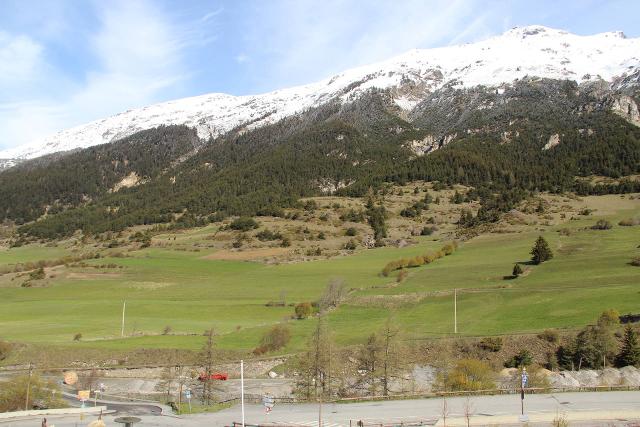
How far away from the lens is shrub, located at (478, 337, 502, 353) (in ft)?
198

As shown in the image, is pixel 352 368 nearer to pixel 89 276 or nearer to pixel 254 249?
pixel 89 276

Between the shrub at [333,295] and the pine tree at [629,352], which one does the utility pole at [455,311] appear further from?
the shrub at [333,295]

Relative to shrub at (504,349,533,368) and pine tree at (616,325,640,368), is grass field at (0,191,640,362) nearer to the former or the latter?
shrub at (504,349,533,368)

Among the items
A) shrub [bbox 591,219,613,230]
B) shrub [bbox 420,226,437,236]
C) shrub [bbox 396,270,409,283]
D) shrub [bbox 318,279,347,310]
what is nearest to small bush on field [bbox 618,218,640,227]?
shrub [bbox 591,219,613,230]

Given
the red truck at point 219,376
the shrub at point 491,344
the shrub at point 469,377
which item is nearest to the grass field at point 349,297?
the shrub at point 491,344

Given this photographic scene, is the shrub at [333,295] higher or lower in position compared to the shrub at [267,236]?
lower

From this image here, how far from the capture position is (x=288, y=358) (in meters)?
64.6

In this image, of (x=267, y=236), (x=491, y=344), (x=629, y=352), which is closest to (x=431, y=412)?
(x=491, y=344)

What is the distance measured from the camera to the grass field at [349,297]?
72.4m

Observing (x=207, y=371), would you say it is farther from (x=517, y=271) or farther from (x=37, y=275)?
(x=37, y=275)

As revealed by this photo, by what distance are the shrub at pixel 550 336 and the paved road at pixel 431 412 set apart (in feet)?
44.3

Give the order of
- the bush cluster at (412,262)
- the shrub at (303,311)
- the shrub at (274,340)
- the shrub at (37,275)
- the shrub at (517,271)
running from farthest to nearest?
1. the shrub at (37,275)
2. the bush cluster at (412,262)
3. the shrub at (517,271)
4. the shrub at (303,311)
5. the shrub at (274,340)

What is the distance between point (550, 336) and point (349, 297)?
39456 mm

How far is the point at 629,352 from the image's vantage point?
2185 inches
